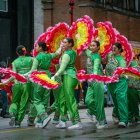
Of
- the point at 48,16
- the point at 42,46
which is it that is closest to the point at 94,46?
the point at 42,46

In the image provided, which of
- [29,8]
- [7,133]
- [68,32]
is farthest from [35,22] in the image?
[7,133]

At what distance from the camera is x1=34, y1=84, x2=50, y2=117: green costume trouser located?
42.4 ft

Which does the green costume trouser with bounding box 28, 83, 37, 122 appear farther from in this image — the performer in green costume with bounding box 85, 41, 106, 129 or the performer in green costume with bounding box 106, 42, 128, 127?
the performer in green costume with bounding box 106, 42, 128, 127

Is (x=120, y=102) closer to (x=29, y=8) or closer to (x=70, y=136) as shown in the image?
(x=70, y=136)

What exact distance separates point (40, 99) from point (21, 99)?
0.66 metres

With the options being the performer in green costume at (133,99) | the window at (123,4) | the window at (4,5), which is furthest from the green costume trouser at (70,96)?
the window at (123,4)

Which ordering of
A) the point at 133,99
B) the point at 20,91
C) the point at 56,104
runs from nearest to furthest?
the point at 20,91, the point at 56,104, the point at 133,99

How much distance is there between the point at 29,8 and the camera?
1065 inches

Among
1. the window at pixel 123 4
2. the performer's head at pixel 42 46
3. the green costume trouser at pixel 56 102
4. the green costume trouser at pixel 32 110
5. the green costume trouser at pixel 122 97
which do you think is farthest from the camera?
the window at pixel 123 4

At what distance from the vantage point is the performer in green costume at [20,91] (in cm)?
1347

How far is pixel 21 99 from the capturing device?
13.6 meters

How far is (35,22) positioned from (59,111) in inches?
569

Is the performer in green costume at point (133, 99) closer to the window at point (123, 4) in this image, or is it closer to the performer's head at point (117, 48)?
Answer: the performer's head at point (117, 48)

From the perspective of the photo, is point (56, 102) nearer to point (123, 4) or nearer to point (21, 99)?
point (21, 99)
